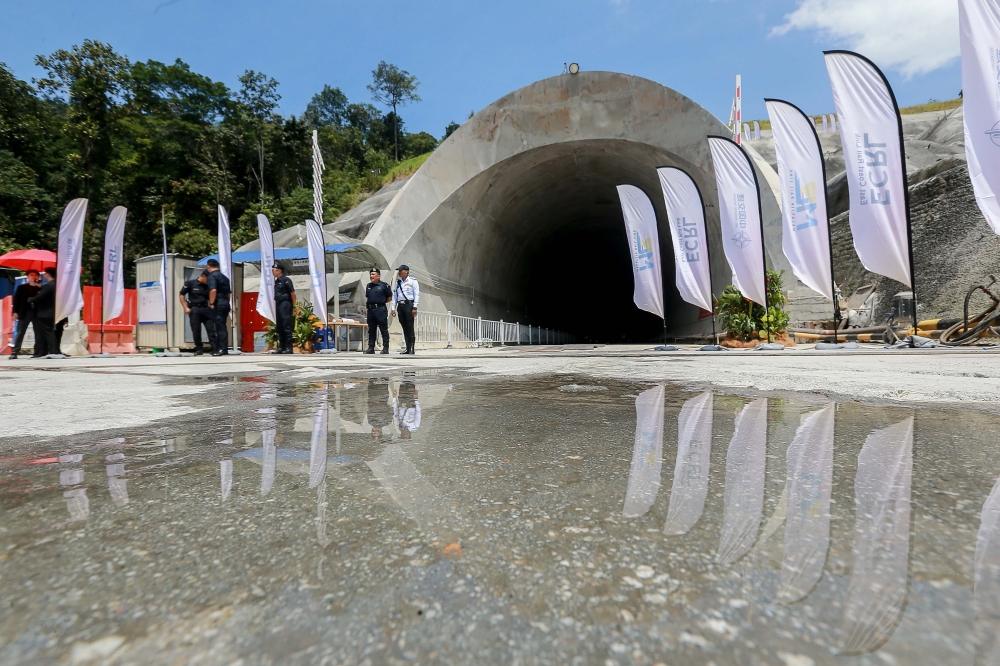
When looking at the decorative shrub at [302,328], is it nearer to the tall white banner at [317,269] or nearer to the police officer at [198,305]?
the tall white banner at [317,269]

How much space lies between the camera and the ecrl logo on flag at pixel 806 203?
8961 mm

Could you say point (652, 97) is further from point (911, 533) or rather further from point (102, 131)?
point (102, 131)

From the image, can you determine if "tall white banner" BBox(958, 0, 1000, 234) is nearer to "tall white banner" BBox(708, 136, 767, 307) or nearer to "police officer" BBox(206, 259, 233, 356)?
"tall white banner" BBox(708, 136, 767, 307)

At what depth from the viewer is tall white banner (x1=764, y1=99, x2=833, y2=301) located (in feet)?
29.2

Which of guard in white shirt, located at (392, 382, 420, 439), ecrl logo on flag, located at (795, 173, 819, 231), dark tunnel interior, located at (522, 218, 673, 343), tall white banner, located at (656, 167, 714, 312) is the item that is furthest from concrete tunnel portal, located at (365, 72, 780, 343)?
guard in white shirt, located at (392, 382, 420, 439)

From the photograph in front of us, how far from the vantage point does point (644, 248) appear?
438 inches

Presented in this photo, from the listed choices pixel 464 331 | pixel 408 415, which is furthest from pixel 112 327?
pixel 408 415

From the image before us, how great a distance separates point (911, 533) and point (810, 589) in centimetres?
40

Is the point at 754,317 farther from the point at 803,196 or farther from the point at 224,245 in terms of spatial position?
the point at 224,245

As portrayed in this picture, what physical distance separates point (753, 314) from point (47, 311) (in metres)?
14.3

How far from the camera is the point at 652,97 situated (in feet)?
47.0

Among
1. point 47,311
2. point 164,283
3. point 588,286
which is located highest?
point 588,286

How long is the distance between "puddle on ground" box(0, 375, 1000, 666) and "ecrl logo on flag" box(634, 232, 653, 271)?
9314mm

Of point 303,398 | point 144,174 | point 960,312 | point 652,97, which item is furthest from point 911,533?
point 144,174
